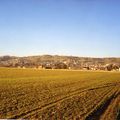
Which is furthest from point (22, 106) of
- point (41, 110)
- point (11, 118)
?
point (11, 118)

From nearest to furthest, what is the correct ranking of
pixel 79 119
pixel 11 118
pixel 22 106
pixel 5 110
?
pixel 11 118, pixel 79 119, pixel 5 110, pixel 22 106

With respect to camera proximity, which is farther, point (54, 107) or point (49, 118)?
point (54, 107)

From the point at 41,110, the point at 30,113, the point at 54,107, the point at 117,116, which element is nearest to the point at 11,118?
the point at 30,113

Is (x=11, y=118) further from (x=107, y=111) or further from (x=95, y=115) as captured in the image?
(x=107, y=111)

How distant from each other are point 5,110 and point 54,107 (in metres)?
2.98

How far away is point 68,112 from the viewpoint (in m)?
14.9

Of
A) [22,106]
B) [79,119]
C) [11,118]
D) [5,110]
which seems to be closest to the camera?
[11,118]

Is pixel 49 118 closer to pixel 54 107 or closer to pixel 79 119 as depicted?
pixel 79 119

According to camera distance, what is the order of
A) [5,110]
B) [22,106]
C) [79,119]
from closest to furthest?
[79,119] < [5,110] < [22,106]

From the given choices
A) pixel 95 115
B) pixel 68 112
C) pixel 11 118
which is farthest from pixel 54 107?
pixel 11 118

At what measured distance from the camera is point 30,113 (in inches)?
540

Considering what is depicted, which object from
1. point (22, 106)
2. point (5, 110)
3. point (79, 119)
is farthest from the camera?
point (22, 106)

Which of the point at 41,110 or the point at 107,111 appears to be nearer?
the point at 41,110

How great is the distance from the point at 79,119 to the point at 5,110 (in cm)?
358
